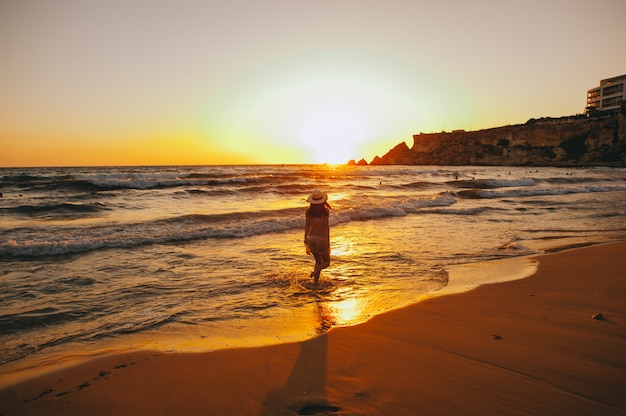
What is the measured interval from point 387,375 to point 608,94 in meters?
113

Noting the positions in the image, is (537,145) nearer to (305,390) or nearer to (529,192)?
(529,192)

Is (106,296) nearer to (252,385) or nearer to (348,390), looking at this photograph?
(252,385)

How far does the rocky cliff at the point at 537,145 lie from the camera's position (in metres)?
66.1

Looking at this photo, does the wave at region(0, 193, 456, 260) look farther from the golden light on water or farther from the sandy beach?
the sandy beach

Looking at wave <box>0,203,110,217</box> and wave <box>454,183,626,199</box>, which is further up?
wave <box>454,183,626,199</box>

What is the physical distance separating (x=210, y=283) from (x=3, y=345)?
3213 millimetres

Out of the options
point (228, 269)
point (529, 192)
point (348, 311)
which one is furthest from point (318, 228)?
point (529, 192)

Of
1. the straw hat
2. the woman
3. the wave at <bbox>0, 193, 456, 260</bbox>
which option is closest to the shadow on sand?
the woman

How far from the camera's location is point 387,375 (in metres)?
3.66

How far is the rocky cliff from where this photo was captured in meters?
66.1

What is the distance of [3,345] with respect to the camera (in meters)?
4.63

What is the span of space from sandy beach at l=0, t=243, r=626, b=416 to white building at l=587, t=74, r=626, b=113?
333ft

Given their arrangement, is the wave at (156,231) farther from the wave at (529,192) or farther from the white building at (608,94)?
the white building at (608,94)

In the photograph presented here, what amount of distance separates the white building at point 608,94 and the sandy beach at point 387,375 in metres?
101
